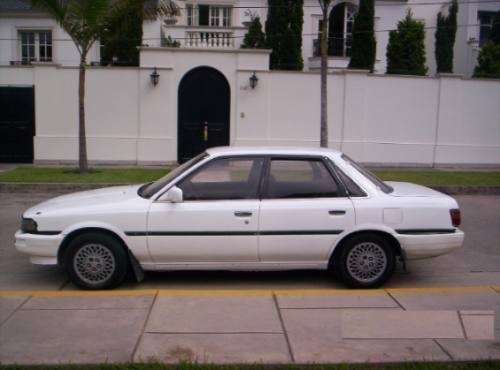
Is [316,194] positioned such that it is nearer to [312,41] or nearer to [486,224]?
[486,224]

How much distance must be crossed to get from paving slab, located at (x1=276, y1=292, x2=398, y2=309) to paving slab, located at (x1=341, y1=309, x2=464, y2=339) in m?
0.20

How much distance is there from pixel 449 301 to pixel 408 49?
21333mm

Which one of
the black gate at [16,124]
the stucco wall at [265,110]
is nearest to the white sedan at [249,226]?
the stucco wall at [265,110]

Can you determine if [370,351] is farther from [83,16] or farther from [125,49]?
[125,49]

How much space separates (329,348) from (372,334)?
50 cm

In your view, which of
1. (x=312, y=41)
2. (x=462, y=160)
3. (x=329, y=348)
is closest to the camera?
(x=329, y=348)

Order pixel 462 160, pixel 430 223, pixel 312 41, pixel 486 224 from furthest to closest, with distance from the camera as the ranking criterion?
pixel 312 41 → pixel 462 160 → pixel 486 224 → pixel 430 223

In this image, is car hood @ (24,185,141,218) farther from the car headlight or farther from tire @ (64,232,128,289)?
tire @ (64,232,128,289)

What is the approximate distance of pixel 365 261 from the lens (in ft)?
22.5

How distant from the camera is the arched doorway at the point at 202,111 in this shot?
18703mm

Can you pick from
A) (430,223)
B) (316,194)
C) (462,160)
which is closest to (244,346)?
(316,194)

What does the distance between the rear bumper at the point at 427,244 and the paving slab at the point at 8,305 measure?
3.87 metres

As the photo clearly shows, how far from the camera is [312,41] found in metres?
28.5

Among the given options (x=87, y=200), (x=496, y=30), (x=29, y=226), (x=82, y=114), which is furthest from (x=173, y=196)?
(x=496, y=30)
